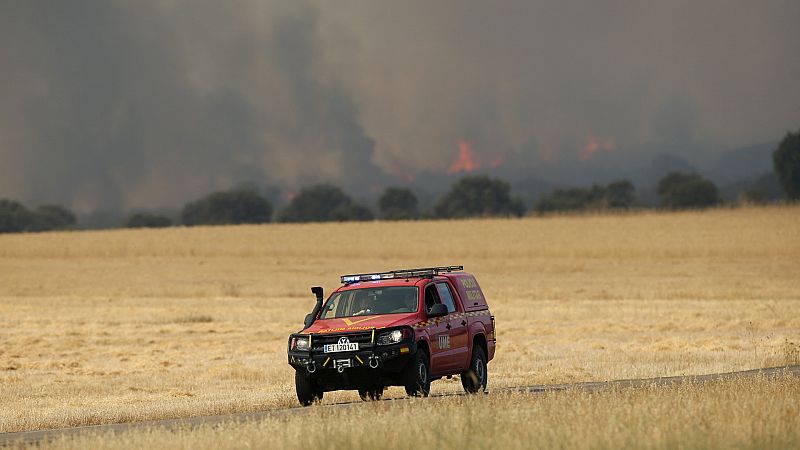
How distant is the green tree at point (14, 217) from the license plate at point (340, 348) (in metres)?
166

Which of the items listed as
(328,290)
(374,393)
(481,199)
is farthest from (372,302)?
(481,199)

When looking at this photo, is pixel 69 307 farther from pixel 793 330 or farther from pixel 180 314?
pixel 793 330

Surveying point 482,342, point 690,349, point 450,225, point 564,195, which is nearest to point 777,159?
point 564,195

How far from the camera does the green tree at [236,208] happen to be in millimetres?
187125

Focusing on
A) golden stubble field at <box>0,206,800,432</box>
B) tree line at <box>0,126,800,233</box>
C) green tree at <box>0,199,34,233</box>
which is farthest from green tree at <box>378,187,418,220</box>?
golden stubble field at <box>0,206,800,432</box>

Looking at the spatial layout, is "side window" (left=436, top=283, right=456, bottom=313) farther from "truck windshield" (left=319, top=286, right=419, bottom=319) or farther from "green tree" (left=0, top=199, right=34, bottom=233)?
"green tree" (left=0, top=199, right=34, bottom=233)

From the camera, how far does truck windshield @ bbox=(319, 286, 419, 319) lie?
20.9 m

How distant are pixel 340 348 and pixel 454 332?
218 cm

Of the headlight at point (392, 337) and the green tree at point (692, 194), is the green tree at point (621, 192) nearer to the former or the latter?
the green tree at point (692, 194)

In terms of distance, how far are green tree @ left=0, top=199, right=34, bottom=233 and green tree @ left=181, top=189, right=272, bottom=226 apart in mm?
22418

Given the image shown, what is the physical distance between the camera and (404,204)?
196 meters

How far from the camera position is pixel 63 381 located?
27734mm

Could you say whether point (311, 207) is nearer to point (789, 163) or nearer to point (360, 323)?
point (789, 163)

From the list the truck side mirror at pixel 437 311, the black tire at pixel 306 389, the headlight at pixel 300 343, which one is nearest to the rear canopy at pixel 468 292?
the truck side mirror at pixel 437 311
